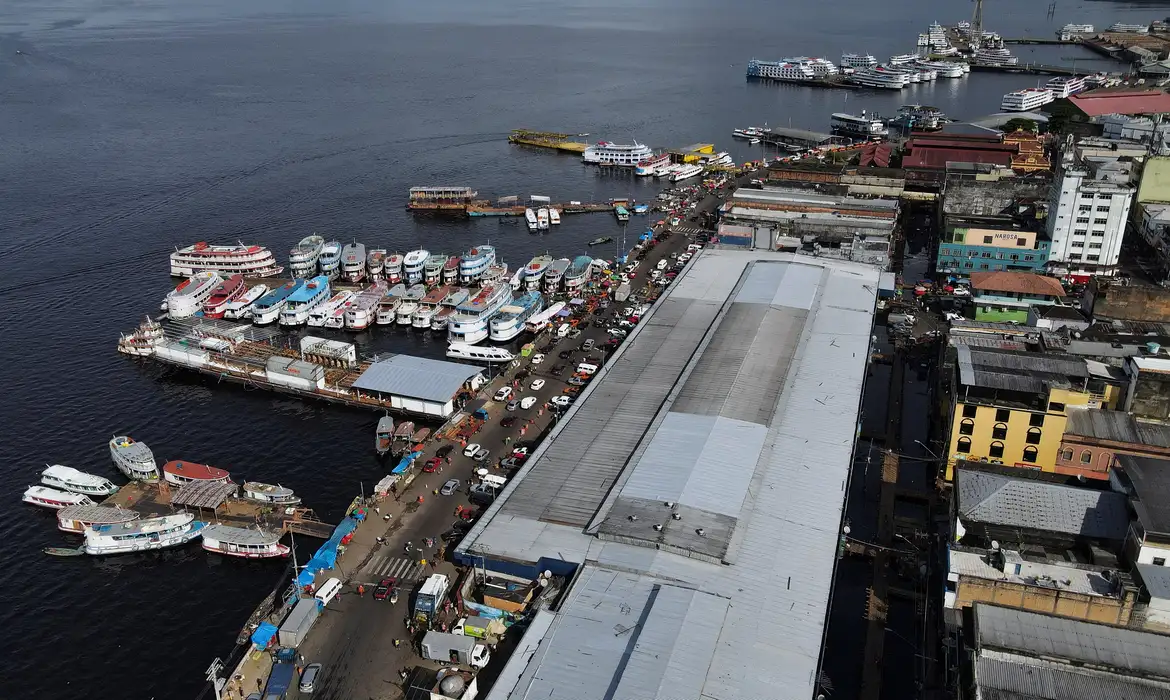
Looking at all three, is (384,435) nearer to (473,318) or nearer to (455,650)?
(473,318)

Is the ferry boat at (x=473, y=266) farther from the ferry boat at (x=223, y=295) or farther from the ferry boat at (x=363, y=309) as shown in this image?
the ferry boat at (x=223, y=295)

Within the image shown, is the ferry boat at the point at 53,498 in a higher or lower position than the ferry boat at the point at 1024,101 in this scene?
lower

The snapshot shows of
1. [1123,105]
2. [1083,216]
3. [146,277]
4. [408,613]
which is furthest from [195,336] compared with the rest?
[1123,105]

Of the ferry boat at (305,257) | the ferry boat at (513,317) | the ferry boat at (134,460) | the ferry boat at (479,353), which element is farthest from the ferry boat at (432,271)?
the ferry boat at (134,460)

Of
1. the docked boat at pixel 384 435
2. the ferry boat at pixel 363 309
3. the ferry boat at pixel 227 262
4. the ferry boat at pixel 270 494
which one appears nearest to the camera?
the ferry boat at pixel 270 494

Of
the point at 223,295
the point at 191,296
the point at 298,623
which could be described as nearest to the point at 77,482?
the point at 298,623

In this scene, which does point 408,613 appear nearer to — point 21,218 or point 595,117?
point 21,218
